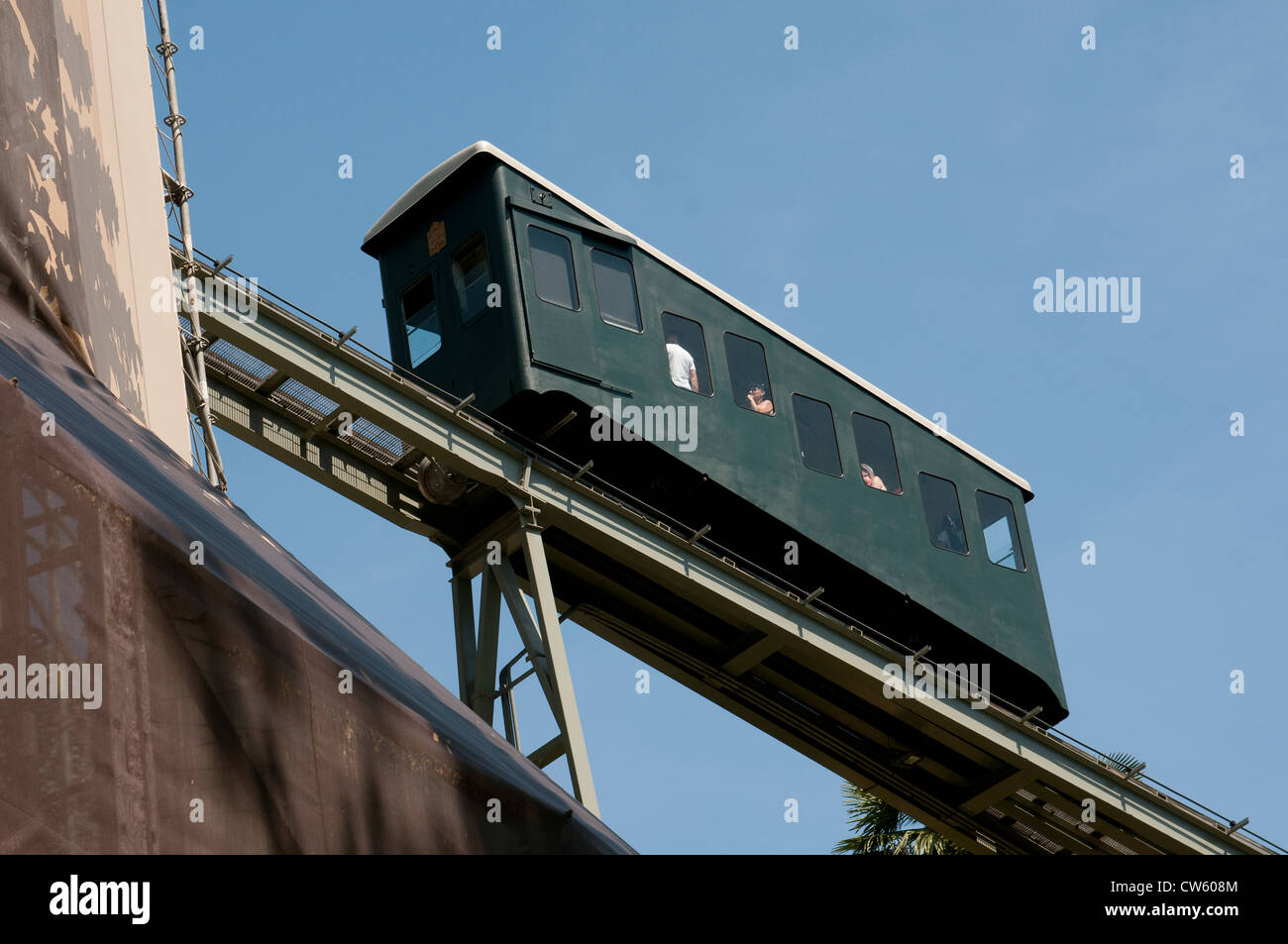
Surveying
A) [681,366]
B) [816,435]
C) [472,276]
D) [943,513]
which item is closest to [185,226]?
[472,276]

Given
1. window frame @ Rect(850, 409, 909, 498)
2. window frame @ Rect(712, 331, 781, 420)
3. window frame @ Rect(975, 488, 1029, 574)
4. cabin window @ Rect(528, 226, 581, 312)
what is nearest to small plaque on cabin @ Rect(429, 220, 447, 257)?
cabin window @ Rect(528, 226, 581, 312)

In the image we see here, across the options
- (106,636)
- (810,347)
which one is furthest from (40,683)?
(810,347)

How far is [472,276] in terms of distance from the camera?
1559 centimetres

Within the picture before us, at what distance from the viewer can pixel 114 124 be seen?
23.4 ft

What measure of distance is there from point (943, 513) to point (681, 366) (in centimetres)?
397

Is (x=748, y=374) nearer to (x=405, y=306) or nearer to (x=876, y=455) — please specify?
(x=876, y=455)

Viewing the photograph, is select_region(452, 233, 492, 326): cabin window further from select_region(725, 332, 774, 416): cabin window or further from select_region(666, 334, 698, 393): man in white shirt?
select_region(725, 332, 774, 416): cabin window

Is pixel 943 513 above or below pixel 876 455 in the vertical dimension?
below

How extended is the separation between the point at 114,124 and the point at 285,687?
448 cm

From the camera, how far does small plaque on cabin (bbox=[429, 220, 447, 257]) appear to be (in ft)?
52.4

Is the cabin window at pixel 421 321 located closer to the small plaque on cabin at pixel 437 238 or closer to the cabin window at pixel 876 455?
the small plaque on cabin at pixel 437 238

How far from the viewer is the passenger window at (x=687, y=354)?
52.0 feet

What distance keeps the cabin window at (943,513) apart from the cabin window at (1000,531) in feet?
1.51

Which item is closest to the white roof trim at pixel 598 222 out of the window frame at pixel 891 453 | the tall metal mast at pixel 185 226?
the window frame at pixel 891 453
